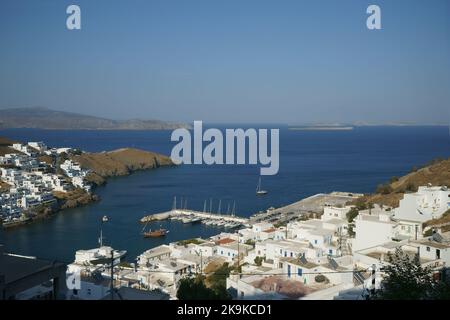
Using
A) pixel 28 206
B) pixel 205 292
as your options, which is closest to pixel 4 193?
pixel 28 206

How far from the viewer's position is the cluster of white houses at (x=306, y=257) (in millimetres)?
3365

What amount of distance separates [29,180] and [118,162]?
8476mm

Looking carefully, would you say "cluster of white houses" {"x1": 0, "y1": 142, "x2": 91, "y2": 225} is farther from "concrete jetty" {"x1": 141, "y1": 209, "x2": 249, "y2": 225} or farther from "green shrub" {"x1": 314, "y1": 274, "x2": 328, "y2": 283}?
"green shrub" {"x1": 314, "y1": 274, "x2": 328, "y2": 283}

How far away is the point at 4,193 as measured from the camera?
12117mm

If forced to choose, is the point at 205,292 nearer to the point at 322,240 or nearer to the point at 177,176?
the point at 322,240

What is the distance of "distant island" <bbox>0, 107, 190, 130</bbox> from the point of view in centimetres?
4184

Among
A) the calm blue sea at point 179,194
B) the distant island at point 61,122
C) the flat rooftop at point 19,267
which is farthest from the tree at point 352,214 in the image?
the distant island at point 61,122

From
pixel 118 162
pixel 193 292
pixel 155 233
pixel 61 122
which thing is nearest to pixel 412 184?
pixel 155 233

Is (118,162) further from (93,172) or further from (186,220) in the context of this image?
(186,220)

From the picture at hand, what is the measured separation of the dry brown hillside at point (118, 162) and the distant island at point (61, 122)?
12122 mm

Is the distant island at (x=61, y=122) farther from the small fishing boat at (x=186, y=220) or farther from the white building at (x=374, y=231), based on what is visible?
the white building at (x=374, y=231)

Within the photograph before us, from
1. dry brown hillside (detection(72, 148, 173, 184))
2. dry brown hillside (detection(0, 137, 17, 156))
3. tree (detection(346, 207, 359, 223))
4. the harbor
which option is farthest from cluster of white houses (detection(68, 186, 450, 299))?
dry brown hillside (detection(0, 137, 17, 156))
